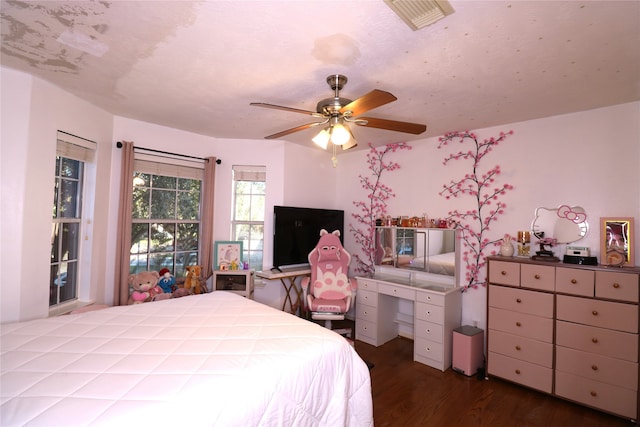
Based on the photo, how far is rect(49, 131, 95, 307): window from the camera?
271 cm

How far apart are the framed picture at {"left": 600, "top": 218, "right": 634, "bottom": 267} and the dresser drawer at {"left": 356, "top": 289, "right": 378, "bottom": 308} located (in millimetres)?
2162

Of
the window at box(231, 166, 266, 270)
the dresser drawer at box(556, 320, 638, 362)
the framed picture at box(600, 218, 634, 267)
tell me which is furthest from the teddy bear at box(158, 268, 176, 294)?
the framed picture at box(600, 218, 634, 267)

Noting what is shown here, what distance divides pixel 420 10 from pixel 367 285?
299 centimetres

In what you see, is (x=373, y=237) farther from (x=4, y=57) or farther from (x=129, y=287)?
(x=4, y=57)

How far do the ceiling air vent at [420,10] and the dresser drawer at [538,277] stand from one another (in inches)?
90.2

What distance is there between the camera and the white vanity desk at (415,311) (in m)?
3.16

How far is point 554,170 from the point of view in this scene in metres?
2.93

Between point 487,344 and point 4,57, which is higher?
point 4,57

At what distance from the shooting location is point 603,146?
269cm

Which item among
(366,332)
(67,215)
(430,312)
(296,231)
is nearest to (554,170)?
(430,312)

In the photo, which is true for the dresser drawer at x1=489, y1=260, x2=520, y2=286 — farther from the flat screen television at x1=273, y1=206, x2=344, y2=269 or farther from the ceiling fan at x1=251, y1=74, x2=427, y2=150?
the flat screen television at x1=273, y1=206, x2=344, y2=269

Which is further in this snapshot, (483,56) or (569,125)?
(569,125)

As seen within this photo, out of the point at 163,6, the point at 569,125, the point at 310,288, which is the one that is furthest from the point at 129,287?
the point at 569,125

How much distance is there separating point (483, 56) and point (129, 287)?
3803mm
